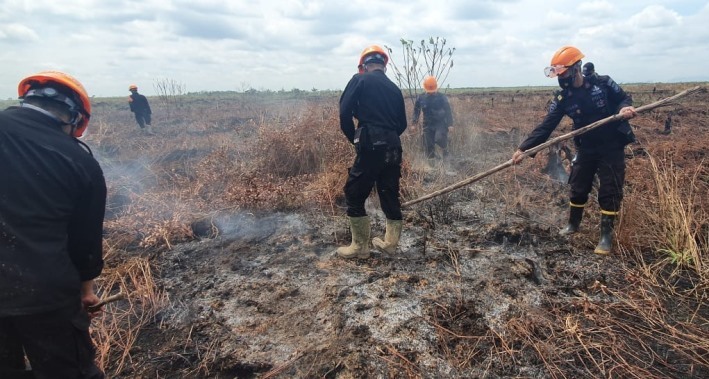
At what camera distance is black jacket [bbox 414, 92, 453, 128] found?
26.7 feet

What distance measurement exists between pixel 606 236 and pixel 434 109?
4925 mm

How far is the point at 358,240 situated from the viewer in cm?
399

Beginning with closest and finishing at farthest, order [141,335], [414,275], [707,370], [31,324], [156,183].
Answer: [31,324]
[707,370]
[141,335]
[414,275]
[156,183]

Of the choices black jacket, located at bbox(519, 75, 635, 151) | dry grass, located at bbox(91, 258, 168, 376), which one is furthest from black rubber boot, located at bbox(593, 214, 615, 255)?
dry grass, located at bbox(91, 258, 168, 376)

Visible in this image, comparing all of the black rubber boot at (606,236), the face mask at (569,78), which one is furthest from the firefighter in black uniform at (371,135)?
the black rubber boot at (606,236)

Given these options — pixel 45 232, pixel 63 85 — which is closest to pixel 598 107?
pixel 63 85

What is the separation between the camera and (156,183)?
680 centimetres

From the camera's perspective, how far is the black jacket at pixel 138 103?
514 inches

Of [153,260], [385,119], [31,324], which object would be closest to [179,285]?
[153,260]

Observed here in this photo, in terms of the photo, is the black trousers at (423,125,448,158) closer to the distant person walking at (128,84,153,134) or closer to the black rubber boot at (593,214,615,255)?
the black rubber boot at (593,214,615,255)

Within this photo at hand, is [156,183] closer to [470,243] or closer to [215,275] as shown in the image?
[215,275]

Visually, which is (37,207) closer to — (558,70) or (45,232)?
(45,232)

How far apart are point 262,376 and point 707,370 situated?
112 inches

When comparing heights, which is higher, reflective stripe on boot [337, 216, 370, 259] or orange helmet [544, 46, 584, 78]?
orange helmet [544, 46, 584, 78]
